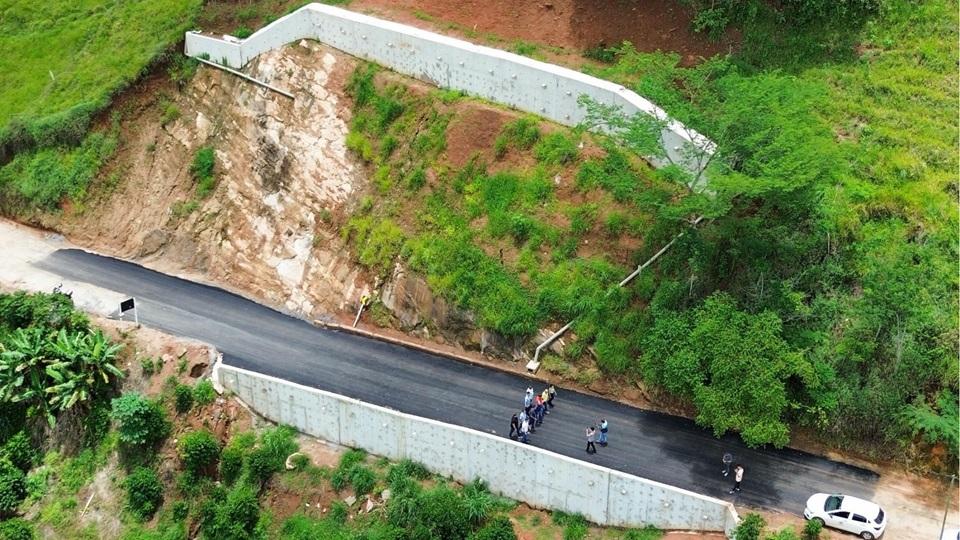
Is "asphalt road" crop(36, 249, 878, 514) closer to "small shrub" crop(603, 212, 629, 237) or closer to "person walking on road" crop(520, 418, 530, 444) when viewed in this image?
"person walking on road" crop(520, 418, 530, 444)

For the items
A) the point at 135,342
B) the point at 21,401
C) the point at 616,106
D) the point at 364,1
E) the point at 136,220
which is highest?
the point at 364,1

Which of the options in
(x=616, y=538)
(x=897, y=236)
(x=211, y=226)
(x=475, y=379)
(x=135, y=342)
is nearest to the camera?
(x=616, y=538)

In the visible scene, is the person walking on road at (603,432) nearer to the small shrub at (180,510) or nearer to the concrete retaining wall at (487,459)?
the concrete retaining wall at (487,459)

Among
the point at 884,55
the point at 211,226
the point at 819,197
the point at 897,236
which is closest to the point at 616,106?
the point at 819,197

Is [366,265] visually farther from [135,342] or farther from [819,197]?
[819,197]

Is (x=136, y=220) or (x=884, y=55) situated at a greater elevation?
(x=884, y=55)

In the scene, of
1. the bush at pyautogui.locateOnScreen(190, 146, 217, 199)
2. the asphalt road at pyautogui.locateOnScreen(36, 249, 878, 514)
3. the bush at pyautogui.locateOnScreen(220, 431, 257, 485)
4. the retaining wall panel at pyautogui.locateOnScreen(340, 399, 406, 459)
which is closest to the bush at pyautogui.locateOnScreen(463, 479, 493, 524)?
the asphalt road at pyautogui.locateOnScreen(36, 249, 878, 514)

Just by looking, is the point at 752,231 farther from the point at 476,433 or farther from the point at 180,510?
the point at 180,510
